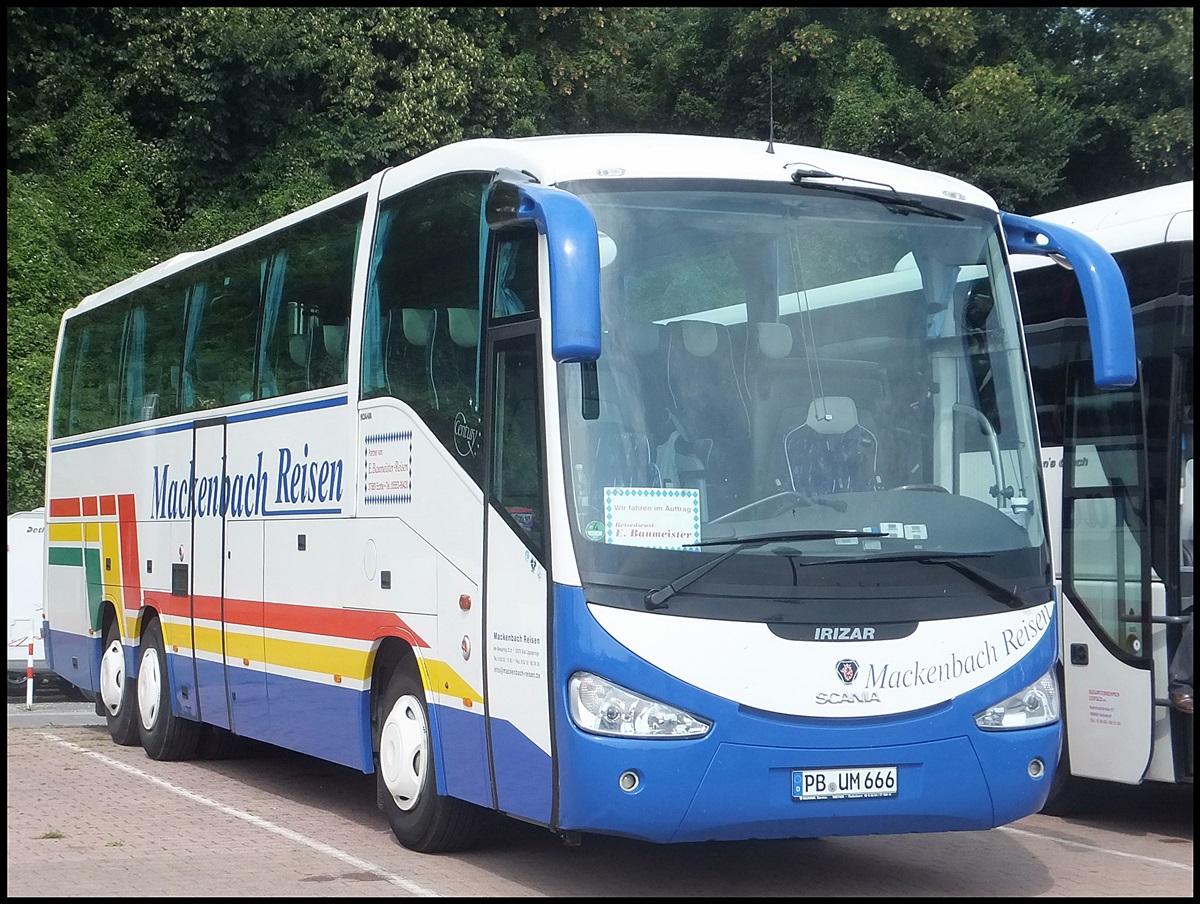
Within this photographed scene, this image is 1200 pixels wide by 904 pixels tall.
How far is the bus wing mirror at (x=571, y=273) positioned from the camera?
6387mm

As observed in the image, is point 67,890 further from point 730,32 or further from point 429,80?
point 730,32

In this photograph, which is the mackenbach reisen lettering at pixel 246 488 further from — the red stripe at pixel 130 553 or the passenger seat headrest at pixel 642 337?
the passenger seat headrest at pixel 642 337

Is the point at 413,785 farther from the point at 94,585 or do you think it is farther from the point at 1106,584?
the point at 94,585

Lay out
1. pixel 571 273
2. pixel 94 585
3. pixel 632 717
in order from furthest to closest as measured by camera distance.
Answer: pixel 94 585 < pixel 632 717 < pixel 571 273

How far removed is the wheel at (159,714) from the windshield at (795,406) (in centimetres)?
685

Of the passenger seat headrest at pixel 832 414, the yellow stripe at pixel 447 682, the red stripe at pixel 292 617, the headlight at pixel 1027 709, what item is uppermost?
the passenger seat headrest at pixel 832 414

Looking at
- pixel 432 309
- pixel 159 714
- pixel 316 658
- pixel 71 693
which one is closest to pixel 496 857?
pixel 316 658

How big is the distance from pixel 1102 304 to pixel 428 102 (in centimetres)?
2020

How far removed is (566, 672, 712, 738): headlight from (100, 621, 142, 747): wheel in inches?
305

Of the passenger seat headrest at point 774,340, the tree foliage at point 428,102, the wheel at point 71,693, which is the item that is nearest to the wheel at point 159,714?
the passenger seat headrest at point 774,340

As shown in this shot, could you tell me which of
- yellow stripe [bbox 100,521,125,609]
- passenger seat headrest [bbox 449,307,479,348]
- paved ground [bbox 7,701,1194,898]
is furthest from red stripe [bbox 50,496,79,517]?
passenger seat headrest [bbox 449,307,479,348]

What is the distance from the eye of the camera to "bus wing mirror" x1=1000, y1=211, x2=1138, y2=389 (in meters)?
7.52

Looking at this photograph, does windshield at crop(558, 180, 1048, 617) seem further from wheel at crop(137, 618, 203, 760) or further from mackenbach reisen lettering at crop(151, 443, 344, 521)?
wheel at crop(137, 618, 203, 760)

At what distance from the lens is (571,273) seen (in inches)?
254
